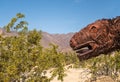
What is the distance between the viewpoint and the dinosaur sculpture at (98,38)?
389 centimetres

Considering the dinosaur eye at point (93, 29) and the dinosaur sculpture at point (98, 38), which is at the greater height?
the dinosaur eye at point (93, 29)

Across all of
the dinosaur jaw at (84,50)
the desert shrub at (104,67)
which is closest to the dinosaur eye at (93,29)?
the dinosaur jaw at (84,50)

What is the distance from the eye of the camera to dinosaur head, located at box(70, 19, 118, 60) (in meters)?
3.90

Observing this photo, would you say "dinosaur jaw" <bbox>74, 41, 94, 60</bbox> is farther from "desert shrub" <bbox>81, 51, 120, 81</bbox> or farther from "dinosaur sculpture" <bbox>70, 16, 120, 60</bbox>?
"desert shrub" <bbox>81, 51, 120, 81</bbox>

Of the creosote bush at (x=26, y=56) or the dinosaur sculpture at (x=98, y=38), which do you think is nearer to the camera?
the dinosaur sculpture at (x=98, y=38)

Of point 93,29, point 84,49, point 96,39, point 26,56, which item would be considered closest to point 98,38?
point 96,39

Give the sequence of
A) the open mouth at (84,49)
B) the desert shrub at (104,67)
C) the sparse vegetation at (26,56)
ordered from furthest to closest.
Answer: the desert shrub at (104,67) → the sparse vegetation at (26,56) → the open mouth at (84,49)

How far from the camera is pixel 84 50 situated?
406 cm

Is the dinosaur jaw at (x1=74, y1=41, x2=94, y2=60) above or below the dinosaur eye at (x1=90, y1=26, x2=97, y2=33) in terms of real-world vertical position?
below

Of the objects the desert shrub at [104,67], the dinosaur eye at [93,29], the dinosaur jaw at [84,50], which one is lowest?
the desert shrub at [104,67]

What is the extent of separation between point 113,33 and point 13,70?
43.5 ft

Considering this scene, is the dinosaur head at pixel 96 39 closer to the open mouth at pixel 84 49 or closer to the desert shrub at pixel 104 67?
the open mouth at pixel 84 49

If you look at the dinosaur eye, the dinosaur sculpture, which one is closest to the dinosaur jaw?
the dinosaur sculpture

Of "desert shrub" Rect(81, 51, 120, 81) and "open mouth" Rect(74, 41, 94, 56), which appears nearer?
"open mouth" Rect(74, 41, 94, 56)
